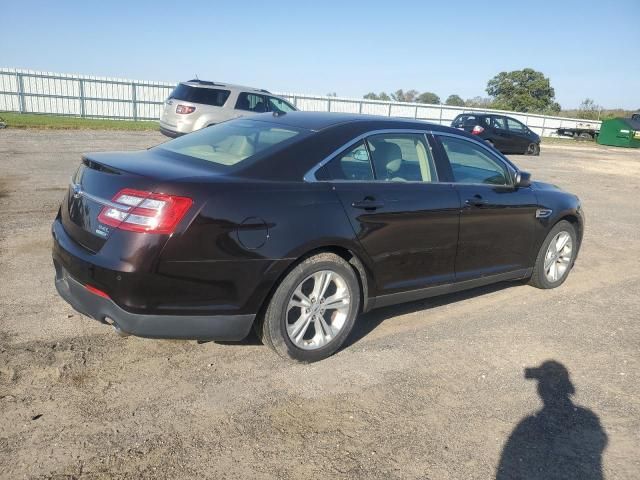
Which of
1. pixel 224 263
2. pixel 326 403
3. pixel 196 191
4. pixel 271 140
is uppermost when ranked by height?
pixel 271 140

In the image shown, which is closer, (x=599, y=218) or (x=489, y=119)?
(x=599, y=218)

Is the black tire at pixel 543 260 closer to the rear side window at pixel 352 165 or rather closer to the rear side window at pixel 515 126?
the rear side window at pixel 352 165

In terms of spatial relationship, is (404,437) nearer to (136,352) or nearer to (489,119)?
(136,352)

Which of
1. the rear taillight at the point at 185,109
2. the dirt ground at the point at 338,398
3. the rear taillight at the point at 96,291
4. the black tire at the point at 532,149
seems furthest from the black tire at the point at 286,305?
the black tire at the point at 532,149

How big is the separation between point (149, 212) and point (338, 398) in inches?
60.9

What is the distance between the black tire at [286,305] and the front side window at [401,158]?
30.5 inches

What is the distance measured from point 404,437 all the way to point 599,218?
855 cm

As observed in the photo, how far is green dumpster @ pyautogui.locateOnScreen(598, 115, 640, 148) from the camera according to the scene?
1352 inches

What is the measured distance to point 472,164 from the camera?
16.0ft

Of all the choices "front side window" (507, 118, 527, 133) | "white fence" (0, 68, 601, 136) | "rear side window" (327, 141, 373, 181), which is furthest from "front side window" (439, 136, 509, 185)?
"white fence" (0, 68, 601, 136)

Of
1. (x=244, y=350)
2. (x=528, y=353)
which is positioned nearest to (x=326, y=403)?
(x=244, y=350)

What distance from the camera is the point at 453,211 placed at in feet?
14.6

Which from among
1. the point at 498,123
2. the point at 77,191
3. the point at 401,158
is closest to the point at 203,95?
the point at 401,158

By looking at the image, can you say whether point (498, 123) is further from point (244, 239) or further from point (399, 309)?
point (244, 239)
